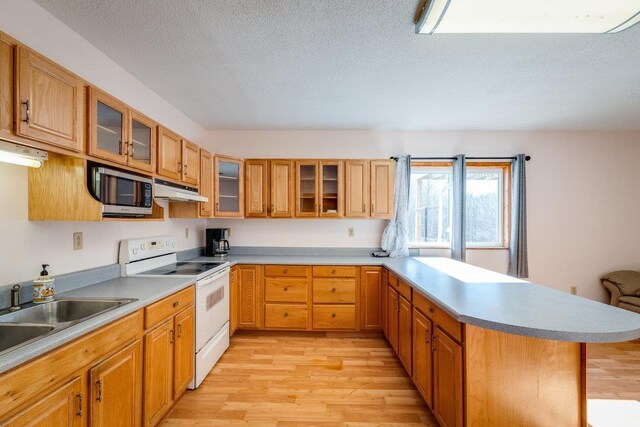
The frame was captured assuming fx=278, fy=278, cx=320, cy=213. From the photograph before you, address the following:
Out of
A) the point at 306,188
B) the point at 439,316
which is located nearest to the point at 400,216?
the point at 306,188

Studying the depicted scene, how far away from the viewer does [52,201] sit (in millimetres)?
1562

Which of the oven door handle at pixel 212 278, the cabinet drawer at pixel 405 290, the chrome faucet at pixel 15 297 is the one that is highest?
the chrome faucet at pixel 15 297

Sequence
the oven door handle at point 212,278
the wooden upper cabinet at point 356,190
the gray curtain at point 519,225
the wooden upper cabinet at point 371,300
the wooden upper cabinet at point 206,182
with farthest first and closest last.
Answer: the gray curtain at point 519,225, the wooden upper cabinet at point 356,190, the wooden upper cabinet at point 371,300, the wooden upper cabinet at point 206,182, the oven door handle at point 212,278

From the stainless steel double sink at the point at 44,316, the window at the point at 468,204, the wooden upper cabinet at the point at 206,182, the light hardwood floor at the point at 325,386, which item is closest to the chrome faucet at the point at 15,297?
the stainless steel double sink at the point at 44,316

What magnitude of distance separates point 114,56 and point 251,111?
1.30m

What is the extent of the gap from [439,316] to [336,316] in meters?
1.65

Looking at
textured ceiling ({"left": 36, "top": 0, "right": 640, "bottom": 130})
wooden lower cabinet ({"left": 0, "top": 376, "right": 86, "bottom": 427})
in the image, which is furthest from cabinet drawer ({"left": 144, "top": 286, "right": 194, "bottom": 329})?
textured ceiling ({"left": 36, "top": 0, "right": 640, "bottom": 130})

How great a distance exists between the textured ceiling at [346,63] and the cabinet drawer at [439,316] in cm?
177

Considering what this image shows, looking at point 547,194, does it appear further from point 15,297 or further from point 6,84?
point 15,297

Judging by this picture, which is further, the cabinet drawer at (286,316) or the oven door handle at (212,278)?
the cabinet drawer at (286,316)

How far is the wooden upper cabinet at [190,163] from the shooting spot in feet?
8.54

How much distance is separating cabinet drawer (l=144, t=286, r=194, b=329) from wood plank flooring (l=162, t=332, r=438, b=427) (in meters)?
0.74

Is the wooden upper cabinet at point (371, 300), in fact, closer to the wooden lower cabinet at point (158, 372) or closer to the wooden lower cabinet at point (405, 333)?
the wooden lower cabinet at point (405, 333)

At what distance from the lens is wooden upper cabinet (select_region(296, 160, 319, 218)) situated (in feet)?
11.5
